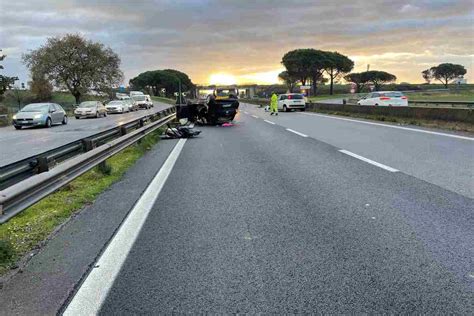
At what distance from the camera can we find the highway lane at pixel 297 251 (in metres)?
3.49

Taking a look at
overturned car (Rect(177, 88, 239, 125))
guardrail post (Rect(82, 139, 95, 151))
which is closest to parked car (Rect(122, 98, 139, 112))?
overturned car (Rect(177, 88, 239, 125))

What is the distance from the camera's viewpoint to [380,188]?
743 cm

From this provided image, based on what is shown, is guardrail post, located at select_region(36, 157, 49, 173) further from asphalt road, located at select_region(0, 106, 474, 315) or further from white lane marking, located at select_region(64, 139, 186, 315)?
white lane marking, located at select_region(64, 139, 186, 315)

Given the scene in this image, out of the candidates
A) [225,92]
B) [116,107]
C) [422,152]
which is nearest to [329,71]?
[116,107]

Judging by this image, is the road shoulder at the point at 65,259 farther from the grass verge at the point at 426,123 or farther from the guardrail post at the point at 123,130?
the grass verge at the point at 426,123

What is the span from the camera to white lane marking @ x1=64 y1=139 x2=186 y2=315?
→ 3451 millimetres

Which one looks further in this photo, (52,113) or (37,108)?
(52,113)

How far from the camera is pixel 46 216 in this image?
19.9 feet

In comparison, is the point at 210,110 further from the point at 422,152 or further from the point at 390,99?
the point at 390,99

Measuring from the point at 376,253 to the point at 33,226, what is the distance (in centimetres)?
401

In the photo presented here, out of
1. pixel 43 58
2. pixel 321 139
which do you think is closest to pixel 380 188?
pixel 321 139

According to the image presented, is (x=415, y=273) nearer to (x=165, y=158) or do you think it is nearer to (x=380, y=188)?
(x=380, y=188)

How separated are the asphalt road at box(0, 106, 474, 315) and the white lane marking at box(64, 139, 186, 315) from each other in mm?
36

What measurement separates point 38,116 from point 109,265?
25.4 metres
